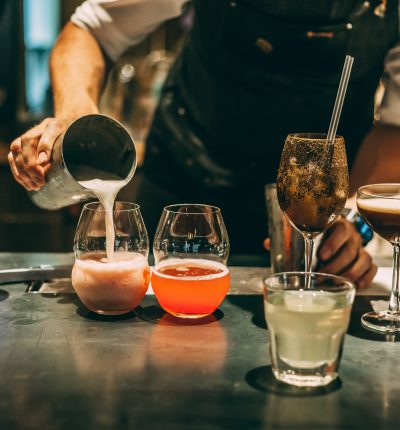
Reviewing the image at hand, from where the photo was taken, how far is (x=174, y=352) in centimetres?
118

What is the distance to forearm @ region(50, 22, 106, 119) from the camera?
2.00 m

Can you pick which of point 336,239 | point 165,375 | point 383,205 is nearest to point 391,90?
point 336,239

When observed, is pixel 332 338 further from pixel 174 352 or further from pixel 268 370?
pixel 174 352

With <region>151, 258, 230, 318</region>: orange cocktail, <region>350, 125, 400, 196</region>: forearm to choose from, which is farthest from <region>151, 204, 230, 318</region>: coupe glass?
<region>350, 125, 400, 196</region>: forearm

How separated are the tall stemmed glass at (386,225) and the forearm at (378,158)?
627 mm

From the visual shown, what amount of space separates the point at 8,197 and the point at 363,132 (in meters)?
2.82

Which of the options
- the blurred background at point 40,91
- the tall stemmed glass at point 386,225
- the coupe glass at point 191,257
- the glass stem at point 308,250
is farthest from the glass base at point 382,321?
the blurred background at point 40,91

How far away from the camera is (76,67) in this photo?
6.92 feet

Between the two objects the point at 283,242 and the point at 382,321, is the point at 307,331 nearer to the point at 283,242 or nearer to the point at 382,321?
the point at 382,321

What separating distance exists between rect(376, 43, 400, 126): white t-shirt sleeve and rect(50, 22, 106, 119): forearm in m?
0.80

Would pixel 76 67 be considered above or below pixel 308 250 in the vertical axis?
above

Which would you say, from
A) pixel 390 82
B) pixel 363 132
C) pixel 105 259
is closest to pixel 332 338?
pixel 105 259

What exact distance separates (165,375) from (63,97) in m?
1.08

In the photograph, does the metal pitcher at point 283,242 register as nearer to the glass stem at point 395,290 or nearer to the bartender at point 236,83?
the glass stem at point 395,290
